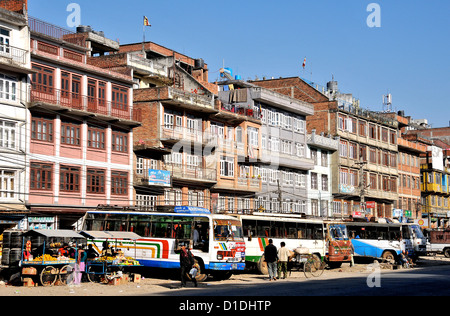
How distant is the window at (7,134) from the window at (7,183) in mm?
1561

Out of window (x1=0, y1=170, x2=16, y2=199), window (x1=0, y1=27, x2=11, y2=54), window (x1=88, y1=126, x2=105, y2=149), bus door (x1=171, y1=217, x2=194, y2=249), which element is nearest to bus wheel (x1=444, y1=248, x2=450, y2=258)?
window (x1=88, y1=126, x2=105, y2=149)

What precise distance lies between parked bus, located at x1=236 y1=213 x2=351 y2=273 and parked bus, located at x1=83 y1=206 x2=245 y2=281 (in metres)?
4.31

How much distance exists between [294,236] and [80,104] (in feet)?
53.6

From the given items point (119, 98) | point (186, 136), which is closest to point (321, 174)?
point (186, 136)

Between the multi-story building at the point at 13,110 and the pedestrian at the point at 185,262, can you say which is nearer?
the pedestrian at the point at 185,262

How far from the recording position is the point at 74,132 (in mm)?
43781

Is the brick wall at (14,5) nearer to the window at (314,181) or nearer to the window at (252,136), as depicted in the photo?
the window at (252,136)

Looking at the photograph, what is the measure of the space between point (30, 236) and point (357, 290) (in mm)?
13233

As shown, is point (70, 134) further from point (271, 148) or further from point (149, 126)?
point (271, 148)

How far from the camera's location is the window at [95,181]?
4447cm

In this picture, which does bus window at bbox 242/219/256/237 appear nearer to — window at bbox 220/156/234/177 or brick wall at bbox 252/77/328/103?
window at bbox 220/156/234/177

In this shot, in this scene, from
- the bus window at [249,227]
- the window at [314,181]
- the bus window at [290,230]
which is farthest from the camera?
the window at [314,181]

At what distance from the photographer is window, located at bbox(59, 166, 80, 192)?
1678 inches

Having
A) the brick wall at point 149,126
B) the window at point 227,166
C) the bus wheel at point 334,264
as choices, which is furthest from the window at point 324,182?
the bus wheel at point 334,264
